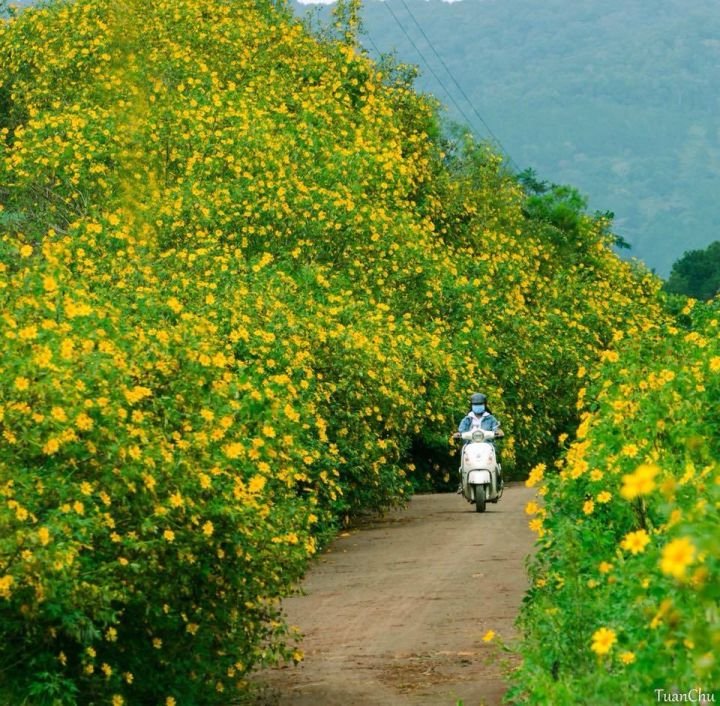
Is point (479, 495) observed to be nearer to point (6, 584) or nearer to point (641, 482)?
point (6, 584)

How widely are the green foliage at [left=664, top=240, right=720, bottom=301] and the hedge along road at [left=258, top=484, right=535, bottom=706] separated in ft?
255

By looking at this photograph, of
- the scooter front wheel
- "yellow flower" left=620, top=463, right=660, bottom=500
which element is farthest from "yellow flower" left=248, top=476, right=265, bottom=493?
the scooter front wheel

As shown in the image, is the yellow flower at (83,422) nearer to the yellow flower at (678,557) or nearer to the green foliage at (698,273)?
the yellow flower at (678,557)

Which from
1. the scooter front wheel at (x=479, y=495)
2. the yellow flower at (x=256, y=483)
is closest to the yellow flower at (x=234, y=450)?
the yellow flower at (x=256, y=483)

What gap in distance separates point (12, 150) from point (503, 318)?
31.9 ft

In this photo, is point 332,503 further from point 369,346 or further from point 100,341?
point 100,341

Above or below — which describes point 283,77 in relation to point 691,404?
above

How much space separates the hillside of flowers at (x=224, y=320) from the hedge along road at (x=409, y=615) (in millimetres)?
444

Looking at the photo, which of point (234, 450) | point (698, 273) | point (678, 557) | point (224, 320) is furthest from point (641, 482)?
point (698, 273)

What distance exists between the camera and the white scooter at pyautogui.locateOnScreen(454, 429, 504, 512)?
1831 cm

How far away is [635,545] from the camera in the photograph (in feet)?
15.4

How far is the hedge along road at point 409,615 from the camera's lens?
29.5ft

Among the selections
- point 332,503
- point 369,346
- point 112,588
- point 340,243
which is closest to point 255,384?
point 112,588

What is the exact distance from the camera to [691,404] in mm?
9469
